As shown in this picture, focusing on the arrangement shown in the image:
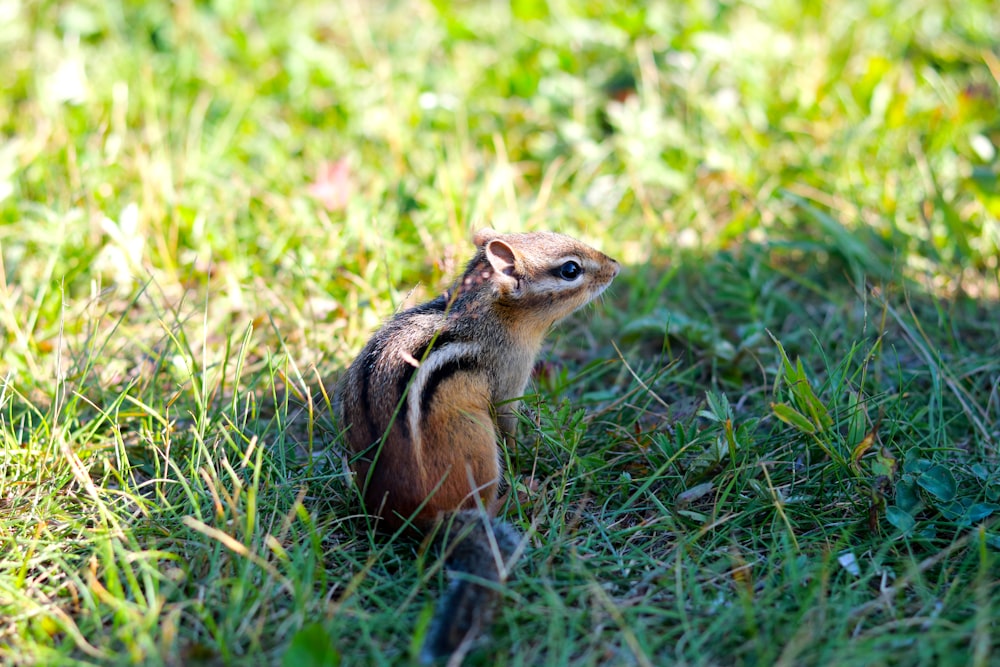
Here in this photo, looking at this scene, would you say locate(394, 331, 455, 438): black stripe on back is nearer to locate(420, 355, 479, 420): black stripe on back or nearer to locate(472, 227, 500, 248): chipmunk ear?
locate(420, 355, 479, 420): black stripe on back

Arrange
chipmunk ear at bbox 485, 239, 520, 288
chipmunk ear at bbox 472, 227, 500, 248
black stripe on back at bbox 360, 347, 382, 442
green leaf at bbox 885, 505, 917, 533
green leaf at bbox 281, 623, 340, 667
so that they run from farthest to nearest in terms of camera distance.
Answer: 1. chipmunk ear at bbox 472, 227, 500, 248
2. chipmunk ear at bbox 485, 239, 520, 288
3. black stripe on back at bbox 360, 347, 382, 442
4. green leaf at bbox 885, 505, 917, 533
5. green leaf at bbox 281, 623, 340, 667

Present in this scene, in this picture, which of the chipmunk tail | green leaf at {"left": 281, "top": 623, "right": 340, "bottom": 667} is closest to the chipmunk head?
the chipmunk tail

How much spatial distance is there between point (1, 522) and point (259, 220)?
213 centimetres

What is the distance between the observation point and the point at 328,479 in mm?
3008

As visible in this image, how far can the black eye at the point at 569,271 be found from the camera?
3.41 meters

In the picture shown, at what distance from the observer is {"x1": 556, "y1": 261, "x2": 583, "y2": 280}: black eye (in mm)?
3408

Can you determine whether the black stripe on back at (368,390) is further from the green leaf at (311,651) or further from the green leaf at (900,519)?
the green leaf at (900,519)

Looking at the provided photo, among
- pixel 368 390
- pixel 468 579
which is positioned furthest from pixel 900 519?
pixel 368 390

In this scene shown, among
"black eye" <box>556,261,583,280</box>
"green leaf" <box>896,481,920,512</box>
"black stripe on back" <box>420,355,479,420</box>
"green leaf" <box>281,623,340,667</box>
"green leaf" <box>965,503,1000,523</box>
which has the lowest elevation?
"green leaf" <box>965,503,1000,523</box>

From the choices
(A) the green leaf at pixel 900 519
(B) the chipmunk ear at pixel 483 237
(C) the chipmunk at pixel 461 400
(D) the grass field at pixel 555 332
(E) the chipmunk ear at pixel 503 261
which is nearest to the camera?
(D) the grass field at pixel 555 332

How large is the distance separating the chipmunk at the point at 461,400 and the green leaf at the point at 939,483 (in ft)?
4.31

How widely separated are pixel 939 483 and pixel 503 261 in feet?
5.37

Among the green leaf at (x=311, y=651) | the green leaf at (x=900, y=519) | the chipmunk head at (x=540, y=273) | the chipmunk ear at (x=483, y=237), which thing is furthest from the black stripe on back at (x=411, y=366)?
the green leaf at (x=900, y=519)

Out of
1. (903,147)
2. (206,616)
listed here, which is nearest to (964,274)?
(903,147)
